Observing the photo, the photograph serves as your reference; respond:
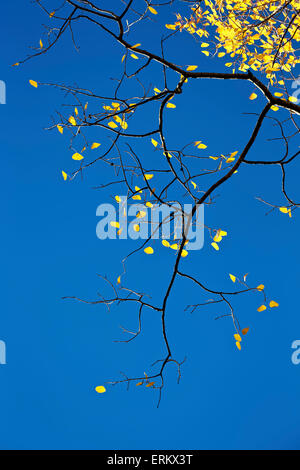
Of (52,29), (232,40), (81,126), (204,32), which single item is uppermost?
(204,32)

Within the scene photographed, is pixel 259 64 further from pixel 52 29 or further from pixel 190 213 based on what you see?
pixel 190 213

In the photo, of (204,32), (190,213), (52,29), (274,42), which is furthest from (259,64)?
(190,213)

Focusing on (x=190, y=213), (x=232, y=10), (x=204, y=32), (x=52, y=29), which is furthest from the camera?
(x=204, y=32)

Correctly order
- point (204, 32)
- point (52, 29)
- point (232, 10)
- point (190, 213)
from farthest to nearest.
Answer: point (204, 32) < point (232, 10) < point (52, 29) < point (190, 213)

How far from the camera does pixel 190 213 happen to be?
9.14ft

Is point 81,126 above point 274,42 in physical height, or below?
below

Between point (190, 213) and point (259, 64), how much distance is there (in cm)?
272

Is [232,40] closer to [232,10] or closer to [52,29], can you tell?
[232,10]

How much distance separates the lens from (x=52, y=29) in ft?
10.7

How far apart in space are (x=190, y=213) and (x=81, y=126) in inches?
33.3

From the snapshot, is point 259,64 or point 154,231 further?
point 259,64
